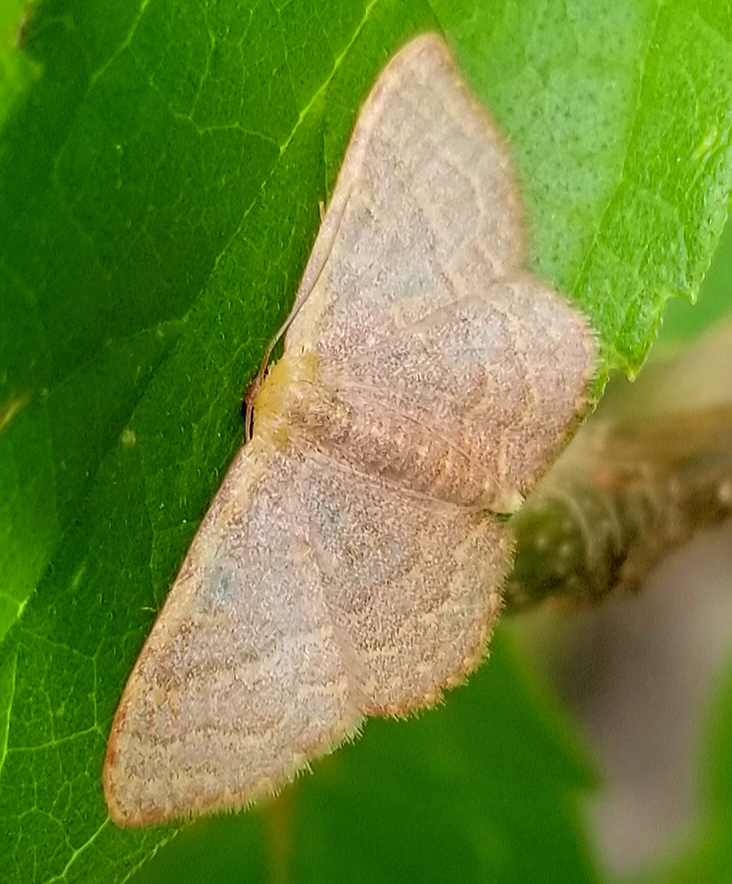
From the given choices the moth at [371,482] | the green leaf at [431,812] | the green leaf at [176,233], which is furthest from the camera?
the green leaf at [431,812]

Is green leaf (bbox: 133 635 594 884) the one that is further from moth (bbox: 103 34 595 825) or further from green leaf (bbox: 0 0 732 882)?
green leaf (bbox: 0 0 732 882)

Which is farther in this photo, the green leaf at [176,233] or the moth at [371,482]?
the moth at [371,482]

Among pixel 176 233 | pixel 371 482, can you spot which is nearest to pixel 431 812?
pixel 371 482

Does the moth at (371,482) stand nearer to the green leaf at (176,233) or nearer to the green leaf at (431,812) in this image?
the green leaf at (176,233)

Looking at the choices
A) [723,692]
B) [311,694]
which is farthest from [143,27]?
[723,692]

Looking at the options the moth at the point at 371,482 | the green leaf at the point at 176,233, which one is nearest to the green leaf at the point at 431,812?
the moth at the point at 371,482

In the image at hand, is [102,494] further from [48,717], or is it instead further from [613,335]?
[613,335]
